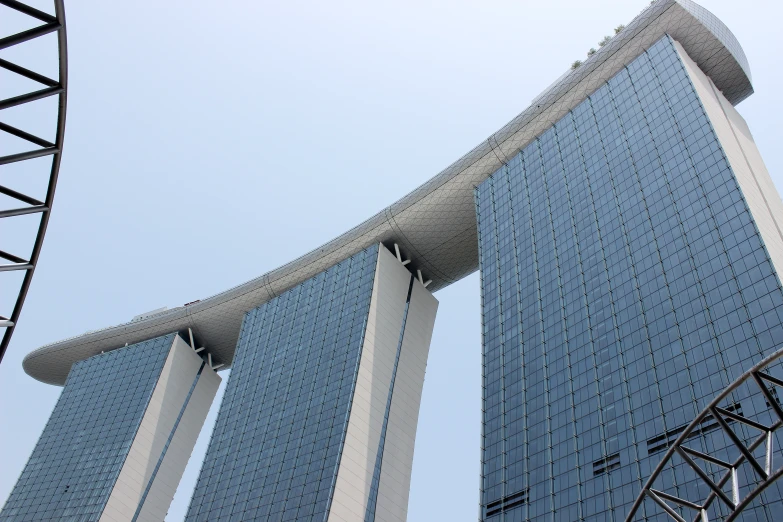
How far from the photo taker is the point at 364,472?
74.4m

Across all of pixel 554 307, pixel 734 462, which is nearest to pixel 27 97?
pixel 734 462

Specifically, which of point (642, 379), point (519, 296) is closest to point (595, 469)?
point (642, 379)

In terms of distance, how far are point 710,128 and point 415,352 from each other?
148 ft

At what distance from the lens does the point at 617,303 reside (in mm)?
56031

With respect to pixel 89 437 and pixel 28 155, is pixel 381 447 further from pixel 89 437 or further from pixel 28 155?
pixel 28 155

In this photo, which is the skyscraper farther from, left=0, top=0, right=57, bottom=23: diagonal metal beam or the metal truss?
left=0, top=0, right=57, bottom=23: diagonal metal beam

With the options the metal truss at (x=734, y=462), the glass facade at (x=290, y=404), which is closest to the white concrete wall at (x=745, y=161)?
the metal truss at (x=734, y=462)

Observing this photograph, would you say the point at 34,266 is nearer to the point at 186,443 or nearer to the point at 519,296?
the point at 519,296

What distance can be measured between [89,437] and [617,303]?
276ft

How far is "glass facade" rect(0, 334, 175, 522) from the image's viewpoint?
3848 inches

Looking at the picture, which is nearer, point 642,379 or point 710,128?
point 642,379

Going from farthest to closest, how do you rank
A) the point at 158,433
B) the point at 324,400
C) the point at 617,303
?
1. the point at 158,433
2. the point at 324,400
3. the point at 617,303

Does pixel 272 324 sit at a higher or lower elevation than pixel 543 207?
higher

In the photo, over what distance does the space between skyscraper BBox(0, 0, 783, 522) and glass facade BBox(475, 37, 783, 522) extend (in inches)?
6.6
